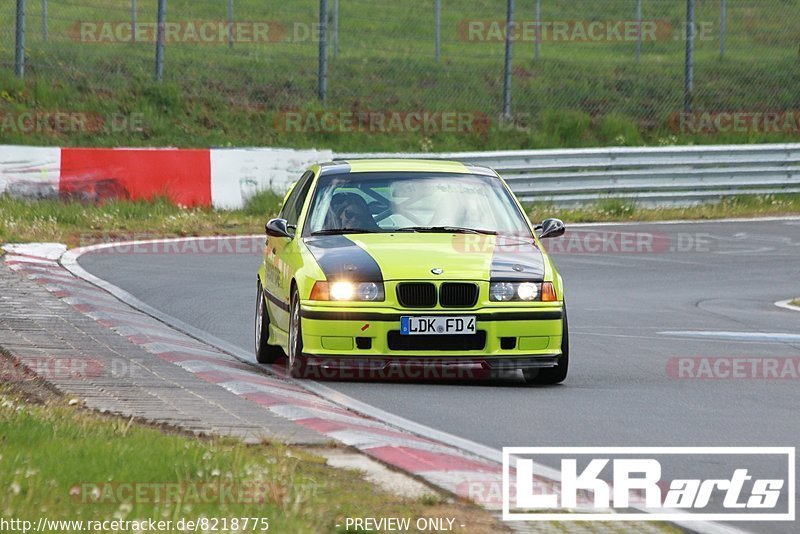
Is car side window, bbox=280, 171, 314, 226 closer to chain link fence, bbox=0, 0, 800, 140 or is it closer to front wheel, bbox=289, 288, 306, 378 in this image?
front wheel, bbox=289, 288, 306, 378

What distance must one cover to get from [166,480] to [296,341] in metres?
4.04

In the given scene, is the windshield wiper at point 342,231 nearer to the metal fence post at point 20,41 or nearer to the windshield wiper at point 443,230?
the windshield wiper at point 443,230

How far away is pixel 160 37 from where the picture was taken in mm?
25375

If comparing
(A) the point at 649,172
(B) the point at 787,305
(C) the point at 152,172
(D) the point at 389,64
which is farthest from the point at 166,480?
(D) the point at 389,64

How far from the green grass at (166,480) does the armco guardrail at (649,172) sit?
687 inches

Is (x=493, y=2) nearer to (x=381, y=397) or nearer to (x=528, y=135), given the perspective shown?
(x=528, y=135)

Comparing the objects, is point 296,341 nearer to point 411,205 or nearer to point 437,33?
point 411,205

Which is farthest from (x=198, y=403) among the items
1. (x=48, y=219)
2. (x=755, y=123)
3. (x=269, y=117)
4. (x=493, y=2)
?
(x=493, y=2)

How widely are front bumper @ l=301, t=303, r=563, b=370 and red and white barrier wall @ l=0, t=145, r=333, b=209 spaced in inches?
507

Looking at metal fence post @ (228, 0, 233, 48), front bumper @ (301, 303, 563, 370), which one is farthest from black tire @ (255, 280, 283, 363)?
metal fence post @ (228, 0, 233, 48)

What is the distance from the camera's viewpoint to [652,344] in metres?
12.4

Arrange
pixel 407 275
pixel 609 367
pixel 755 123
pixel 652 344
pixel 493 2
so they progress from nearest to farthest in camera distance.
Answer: pixel 407 275 → pixel 609 367 → pixel 652 344 → pixel 755 123 → pixel 493 2

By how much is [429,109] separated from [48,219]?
11.4m

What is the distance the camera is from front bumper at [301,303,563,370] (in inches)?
381
